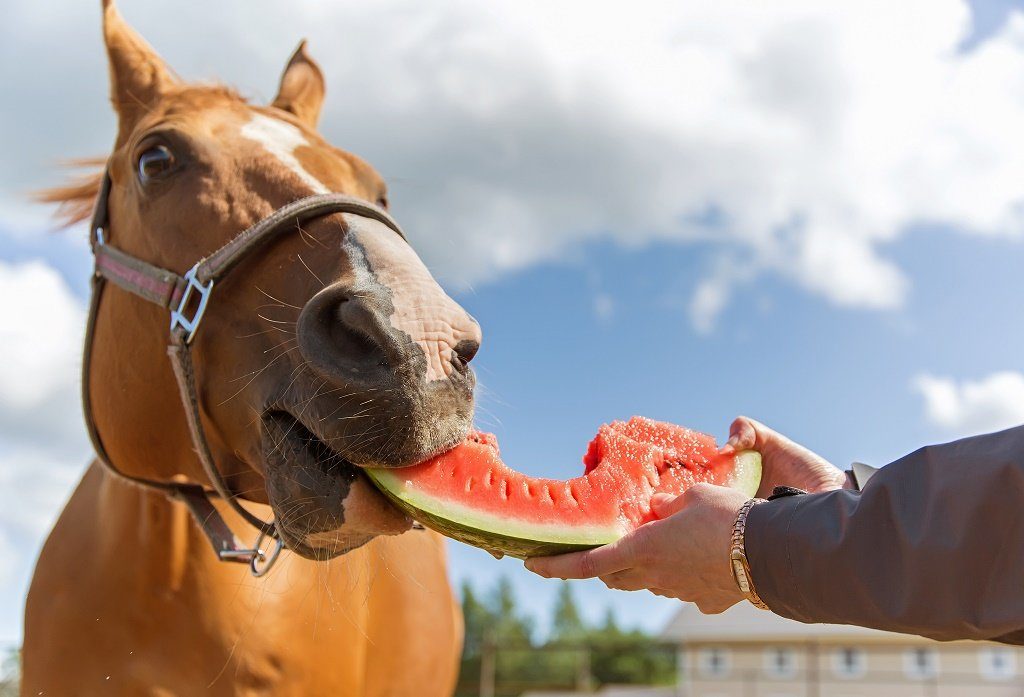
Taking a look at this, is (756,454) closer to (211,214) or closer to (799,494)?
(799,494)

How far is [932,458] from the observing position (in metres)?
1.73

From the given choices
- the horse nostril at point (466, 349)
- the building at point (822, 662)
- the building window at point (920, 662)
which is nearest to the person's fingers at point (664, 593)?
the horse nostril at point (466, 349)

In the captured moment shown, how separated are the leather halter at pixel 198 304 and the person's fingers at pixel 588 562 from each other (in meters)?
1.06

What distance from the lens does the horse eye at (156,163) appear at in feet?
10.0

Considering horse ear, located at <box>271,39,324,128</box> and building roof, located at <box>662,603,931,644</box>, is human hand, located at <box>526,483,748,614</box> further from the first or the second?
building roof, located at <box>662,603,931,644</box>

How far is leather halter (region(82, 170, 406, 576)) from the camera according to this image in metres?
2.74

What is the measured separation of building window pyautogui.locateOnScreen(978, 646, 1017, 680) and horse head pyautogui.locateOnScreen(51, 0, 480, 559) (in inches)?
1371

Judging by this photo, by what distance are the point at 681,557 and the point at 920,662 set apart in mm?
36027

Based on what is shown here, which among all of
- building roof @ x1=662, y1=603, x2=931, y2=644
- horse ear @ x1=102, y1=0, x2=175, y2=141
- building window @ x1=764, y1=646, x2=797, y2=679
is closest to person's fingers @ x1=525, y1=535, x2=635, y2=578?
horse ear @ x1=102, y1=0, x2=175, y2=141

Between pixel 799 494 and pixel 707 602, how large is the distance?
341mm

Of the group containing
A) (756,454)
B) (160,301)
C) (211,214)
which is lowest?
(756,454)

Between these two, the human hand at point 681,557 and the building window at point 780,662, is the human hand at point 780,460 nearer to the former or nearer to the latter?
the human hand at point 681,557

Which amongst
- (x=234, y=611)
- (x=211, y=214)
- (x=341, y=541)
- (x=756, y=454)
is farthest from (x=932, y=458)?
(x=234, y=611)

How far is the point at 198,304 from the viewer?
2836 mm
